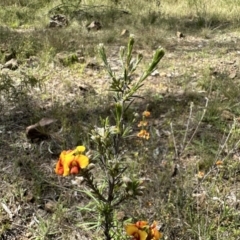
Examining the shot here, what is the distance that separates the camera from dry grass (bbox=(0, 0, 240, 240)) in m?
2.41

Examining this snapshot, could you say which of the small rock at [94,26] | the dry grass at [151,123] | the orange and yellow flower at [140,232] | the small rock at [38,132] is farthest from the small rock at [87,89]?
the orange and yellow flower at [140,232]

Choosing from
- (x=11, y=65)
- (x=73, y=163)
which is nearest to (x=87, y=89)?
(x=11, y=65)

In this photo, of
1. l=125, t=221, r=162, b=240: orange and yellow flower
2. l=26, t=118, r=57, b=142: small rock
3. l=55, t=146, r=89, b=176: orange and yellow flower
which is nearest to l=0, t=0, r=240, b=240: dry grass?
l=26, t=118, r=57, b=142: small rock

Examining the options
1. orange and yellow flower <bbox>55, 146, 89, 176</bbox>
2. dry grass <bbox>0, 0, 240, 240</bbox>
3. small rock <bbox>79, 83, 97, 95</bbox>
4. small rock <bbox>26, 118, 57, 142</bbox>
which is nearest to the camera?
orange and yellow flower <bbox>55, 146, 89, 176</bbox>

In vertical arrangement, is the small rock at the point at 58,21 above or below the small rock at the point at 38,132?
below

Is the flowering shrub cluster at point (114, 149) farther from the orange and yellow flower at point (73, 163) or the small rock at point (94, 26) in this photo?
the small rock at point (94, 26)

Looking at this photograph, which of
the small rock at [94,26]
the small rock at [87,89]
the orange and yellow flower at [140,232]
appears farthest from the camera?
the small rock at [94,26]

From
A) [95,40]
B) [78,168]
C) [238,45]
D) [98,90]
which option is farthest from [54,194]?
[238,45]

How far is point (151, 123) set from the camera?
3371mm

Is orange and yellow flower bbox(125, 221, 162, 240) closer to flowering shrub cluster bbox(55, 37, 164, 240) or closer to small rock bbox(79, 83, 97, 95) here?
flowering shrub cluster bbox(55, 37, 164, 240)

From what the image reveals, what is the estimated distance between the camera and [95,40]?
5.24m

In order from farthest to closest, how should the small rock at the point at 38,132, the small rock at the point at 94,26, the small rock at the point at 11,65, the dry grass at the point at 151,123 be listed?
the small rock at the point at 94,26
the small rock at the point at 11,65
the small rock at the point at 38,132
the dry grass at the point at 151,123

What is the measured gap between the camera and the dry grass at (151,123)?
2412 millimetres

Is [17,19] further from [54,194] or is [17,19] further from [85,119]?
[54,194]
